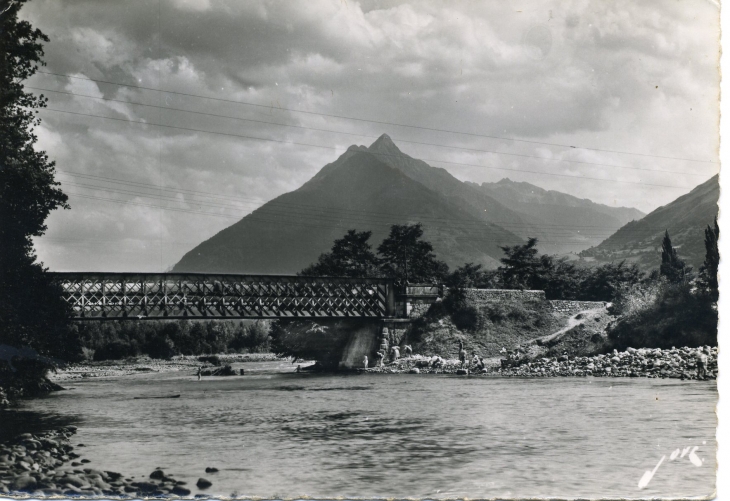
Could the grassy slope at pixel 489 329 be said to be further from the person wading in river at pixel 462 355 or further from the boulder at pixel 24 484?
the boulder at pixel 24 484

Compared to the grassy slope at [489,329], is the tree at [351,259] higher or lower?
higher

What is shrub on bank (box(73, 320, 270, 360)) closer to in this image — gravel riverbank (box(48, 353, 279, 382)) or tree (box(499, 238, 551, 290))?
gravel riverbank (box(48, 353, 279, 382))

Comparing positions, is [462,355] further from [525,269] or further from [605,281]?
[605,281]

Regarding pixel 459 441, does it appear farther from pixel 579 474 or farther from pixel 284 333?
pixel 284 333

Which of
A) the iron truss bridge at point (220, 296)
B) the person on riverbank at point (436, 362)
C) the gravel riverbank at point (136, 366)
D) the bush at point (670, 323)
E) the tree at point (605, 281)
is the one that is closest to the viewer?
the bush at point (670, 323)

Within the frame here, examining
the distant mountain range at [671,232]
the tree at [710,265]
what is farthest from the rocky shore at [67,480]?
the tree at [710,265]

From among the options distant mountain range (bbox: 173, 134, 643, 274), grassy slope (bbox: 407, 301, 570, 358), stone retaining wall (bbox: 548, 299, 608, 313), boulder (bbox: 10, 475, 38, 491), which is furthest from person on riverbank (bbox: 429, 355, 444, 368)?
distant mountain range (bbox: 173, 134, 643, 274)
